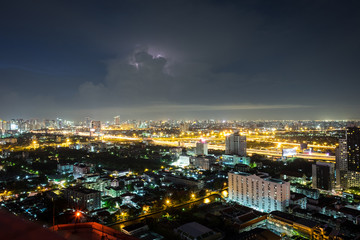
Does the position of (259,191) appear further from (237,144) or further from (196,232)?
(237,144)

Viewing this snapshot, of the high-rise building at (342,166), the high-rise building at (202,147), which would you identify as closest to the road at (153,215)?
the high-rise building at (342,166)

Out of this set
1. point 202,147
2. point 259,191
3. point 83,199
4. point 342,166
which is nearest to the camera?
point 83,199

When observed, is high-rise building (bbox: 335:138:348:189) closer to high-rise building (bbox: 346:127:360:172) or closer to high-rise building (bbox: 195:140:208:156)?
high-rise building (bbox: 346:127:360:172)

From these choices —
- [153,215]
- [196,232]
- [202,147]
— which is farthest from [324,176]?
[202,147]

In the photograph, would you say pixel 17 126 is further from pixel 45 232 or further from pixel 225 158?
pixel 45 232

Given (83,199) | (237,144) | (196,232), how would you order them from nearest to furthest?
(196,232) → (83,199) → (237,144)

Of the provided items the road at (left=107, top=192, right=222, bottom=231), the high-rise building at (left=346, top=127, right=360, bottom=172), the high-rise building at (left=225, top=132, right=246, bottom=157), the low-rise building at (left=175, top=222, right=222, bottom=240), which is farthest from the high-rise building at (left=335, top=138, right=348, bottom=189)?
the low-rise building at (left=175, top=222, right=222, bottom=240)
